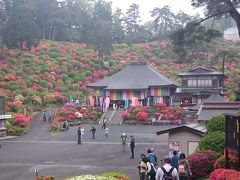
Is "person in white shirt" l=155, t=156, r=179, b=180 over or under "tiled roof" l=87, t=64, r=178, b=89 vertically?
under

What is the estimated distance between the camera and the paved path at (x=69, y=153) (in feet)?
74.5

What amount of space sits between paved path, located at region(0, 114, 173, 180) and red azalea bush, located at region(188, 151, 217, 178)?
12.1 feet

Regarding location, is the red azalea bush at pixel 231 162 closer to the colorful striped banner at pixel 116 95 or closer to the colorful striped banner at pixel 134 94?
the colorful striped banner at pixel 134 94

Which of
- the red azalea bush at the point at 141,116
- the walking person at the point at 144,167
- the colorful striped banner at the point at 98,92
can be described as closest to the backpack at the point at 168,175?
the walking person at the point at 144,167

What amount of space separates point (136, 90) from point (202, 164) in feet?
133

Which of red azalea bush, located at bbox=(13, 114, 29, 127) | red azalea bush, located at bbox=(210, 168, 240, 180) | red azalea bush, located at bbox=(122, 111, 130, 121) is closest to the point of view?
red azalea bush, located at bbox=(210, 168, 240, 180)

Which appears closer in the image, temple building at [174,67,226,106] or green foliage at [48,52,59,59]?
temple building at [174,67,226,106]

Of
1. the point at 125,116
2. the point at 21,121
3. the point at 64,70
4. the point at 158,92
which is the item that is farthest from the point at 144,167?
the point at 64,70

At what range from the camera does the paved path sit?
22.7 meters

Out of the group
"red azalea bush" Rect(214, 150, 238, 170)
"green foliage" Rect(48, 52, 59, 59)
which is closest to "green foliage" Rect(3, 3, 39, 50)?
"green foliage" Rect(48, 52, 59, 59)

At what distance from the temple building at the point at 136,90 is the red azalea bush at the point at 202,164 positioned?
1482 inches

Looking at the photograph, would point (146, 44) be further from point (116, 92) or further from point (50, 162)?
point (50, 162)

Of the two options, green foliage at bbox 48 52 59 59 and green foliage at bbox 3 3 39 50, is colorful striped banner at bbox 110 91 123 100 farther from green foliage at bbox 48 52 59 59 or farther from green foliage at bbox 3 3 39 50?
green foliage at bbox 48 52 59 59

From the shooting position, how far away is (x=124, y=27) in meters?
109
